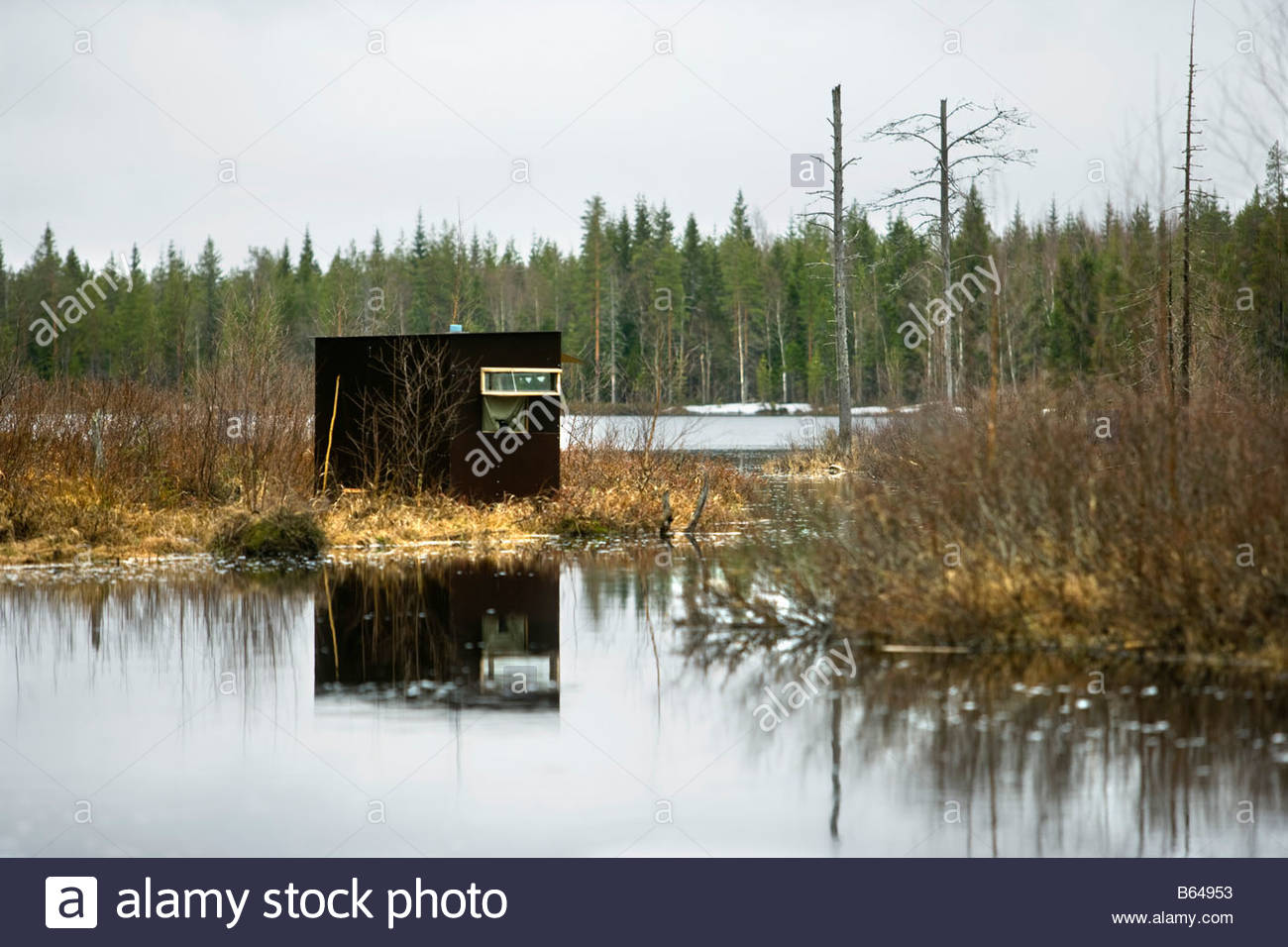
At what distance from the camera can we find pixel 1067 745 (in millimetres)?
9531

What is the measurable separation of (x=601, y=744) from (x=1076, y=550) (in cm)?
490

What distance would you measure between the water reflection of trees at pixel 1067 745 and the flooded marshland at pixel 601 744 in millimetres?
26

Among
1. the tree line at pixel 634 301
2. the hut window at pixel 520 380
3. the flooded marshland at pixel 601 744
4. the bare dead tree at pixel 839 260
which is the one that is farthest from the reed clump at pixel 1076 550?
the tree line at pixel 634 301

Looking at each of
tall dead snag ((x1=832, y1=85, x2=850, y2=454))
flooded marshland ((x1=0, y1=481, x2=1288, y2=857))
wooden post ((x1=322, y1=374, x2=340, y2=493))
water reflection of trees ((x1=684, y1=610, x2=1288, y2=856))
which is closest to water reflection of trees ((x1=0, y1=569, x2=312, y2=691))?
flooded marshland ((x1=0, y1=481, x2=1288, y2=857))

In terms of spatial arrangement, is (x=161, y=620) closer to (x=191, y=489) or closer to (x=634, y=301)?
(x=191, y=489)

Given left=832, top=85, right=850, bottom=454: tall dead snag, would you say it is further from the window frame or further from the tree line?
the tree line

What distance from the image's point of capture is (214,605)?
660 inches

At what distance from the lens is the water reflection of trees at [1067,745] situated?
8.01m

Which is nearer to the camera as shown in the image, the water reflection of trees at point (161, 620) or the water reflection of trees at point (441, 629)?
the water reflection of trees at point (441, 629)

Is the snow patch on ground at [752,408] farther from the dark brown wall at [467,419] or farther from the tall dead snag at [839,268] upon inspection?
the dark brown wall at [467,419]

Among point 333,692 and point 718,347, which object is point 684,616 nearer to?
point 333,692

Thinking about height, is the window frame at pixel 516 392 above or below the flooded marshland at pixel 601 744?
above

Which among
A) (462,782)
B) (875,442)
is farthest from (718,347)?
(462,782)
